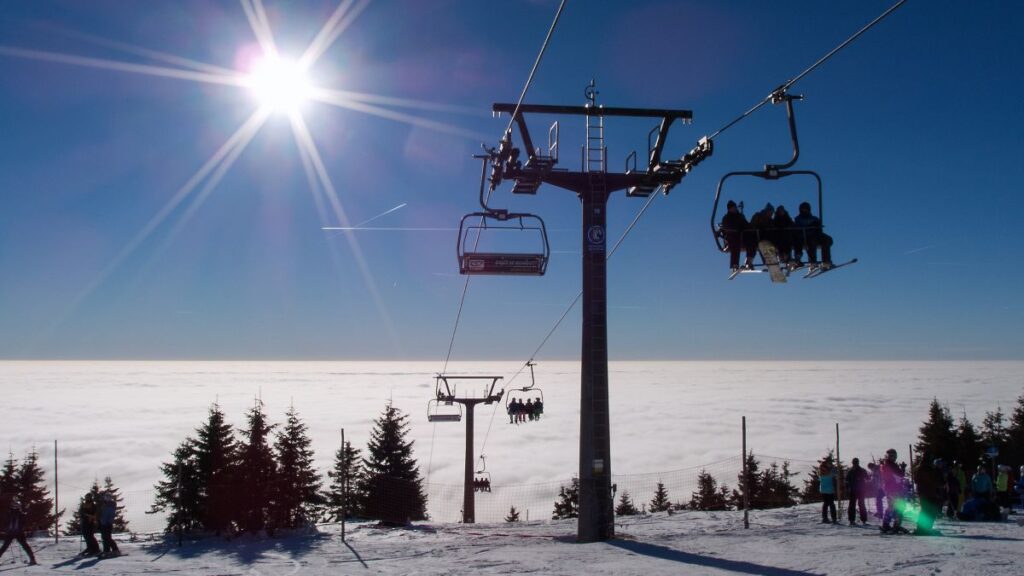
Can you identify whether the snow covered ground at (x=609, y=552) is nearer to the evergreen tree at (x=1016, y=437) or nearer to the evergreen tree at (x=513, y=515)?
the evergreen tree at (x=1016, y=437)

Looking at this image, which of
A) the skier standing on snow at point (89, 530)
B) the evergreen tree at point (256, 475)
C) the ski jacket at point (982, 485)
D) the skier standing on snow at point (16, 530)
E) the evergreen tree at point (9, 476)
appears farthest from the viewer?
the evergreen tree at point (9, 476)

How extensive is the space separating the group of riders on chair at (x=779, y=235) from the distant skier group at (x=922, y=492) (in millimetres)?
4770

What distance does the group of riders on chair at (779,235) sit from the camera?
1173 centimetres

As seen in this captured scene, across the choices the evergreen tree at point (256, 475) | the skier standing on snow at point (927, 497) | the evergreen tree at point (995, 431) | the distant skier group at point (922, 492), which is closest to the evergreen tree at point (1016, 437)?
the evergreen tree at point (995, 431)

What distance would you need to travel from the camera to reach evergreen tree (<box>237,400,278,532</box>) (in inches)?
791

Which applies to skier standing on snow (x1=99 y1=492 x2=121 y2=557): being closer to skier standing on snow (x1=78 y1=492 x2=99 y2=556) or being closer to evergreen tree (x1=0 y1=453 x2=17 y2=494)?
skier standing on snow (x1=78 y1=492 x2=99 y2=556)

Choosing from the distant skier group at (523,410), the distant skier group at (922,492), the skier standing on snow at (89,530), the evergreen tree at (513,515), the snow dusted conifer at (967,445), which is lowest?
the evergreen tree at (513,515)

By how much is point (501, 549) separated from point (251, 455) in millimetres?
17008

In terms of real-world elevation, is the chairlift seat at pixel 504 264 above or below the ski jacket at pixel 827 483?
above

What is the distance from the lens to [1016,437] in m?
52.7

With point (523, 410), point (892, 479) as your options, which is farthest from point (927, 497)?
point (523, 410)

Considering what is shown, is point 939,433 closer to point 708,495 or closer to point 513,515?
point 708,495

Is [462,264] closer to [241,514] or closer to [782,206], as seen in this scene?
[782,206]

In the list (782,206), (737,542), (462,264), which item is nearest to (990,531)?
(737,542)
